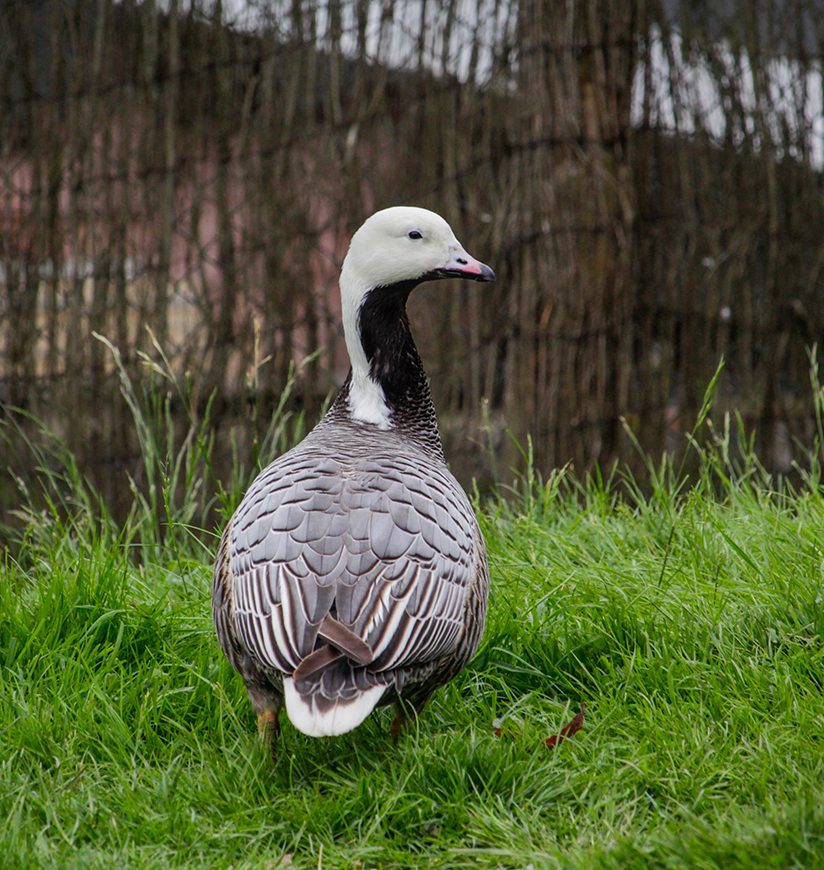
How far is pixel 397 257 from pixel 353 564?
133cm

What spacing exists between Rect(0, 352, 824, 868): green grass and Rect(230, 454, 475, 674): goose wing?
14.2 inches

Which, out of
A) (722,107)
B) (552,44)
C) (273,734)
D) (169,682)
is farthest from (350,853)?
(722,107)

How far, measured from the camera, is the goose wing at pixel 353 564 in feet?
9.42

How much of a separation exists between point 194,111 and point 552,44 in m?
1.87

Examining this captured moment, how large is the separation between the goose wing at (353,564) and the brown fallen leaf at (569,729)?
15.8 inches

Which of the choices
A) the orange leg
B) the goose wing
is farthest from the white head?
the orange leg

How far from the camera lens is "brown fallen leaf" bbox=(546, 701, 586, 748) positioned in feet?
10.2

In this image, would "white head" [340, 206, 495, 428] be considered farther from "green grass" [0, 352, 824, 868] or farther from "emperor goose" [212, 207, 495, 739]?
"green grass" [0, 352, 824, 868]

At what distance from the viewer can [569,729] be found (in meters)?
3.15

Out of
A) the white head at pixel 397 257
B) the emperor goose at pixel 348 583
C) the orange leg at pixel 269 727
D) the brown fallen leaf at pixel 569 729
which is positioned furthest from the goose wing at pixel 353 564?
the white head at pixel 397 257

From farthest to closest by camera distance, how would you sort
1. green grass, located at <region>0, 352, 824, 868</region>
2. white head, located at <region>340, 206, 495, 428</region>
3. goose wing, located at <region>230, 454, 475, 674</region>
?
white head, located at <region>340, 206, 495, 428</region>, goose wing, located at <region>230, 454, 475, 674</region>, green grass, located at <region>0, 352, 824, 868</region>

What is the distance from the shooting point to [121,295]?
5.93 metres

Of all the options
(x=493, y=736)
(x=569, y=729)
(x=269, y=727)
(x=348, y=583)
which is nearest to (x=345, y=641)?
(x=348, y=583)

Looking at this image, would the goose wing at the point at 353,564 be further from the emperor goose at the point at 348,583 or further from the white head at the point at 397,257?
the white head at the point at 397,257
